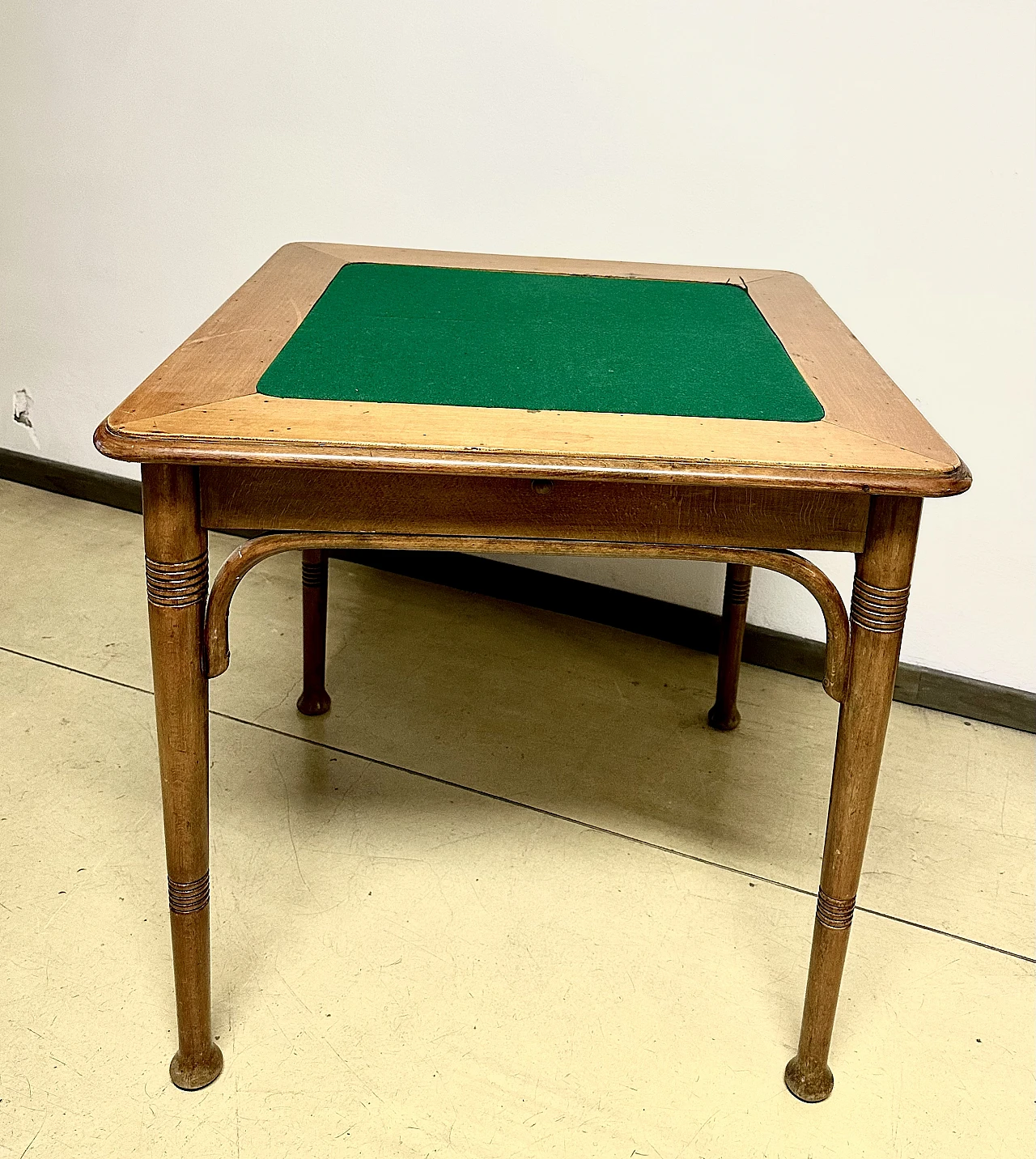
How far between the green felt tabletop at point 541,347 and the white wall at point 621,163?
0.47m

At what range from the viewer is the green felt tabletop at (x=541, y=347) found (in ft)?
4.04

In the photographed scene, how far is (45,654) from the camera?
7.40 feet

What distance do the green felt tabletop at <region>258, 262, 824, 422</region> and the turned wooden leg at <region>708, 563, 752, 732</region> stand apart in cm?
48

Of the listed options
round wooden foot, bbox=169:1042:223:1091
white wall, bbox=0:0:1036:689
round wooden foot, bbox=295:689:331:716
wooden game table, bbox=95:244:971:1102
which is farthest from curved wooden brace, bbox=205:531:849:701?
white wall, bbox=0:0:1036:689

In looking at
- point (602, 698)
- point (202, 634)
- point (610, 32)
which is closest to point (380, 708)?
point (602, 698)

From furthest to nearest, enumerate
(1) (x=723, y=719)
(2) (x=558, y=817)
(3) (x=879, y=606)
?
(1) (x=723, y=719)
(2) (x=558, y=817)
(3) (x=879, y=606)

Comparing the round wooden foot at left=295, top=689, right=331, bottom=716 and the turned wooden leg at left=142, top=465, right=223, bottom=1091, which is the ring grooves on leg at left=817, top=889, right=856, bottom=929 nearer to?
the turned wooden leg at left=142, top=465, right=223, bottom=1091

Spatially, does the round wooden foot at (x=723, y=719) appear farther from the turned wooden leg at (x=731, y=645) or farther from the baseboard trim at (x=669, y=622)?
the baseboard trim at (x=669, y=622)

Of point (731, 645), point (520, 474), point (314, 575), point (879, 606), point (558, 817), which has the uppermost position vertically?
point (520, 474)

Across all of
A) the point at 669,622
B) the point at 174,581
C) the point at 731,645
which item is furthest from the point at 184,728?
the point at 669,622

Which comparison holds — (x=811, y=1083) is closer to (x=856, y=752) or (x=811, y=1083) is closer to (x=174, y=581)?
(x=856, y=752)

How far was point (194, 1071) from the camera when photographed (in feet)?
4.48

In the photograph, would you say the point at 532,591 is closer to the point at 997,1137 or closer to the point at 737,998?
the point at 737,998

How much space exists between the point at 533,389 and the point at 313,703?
1.00 meters
